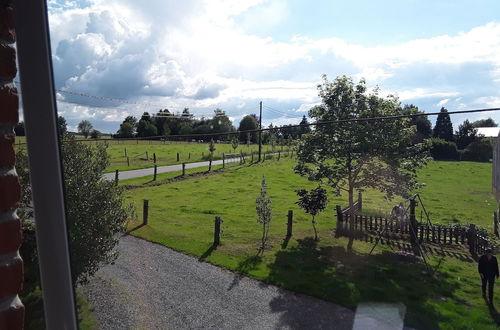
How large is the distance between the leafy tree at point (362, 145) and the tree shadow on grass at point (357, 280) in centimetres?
212

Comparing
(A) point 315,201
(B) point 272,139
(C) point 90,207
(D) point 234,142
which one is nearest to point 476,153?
(A) point 315,201

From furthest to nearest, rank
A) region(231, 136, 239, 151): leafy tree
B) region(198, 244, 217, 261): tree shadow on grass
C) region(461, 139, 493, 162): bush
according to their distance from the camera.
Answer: region(231, 136, 239, 151): leafy tree
region(461, 139, 493, 162): bush
region(198, 244, 217, 261): tree shadow on grass

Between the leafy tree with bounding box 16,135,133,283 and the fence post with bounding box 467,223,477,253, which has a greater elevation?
the leafy tree with bounding box 16,135,133,283

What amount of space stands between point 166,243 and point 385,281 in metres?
5.41

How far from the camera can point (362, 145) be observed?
963 centimetres

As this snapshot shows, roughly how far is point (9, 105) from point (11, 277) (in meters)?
0.31

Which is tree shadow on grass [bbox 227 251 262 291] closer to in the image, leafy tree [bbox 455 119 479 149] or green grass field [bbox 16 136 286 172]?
green grass field [bbox 16 136 286 172]

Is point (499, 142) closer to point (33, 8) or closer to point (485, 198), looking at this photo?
point (33, 8)

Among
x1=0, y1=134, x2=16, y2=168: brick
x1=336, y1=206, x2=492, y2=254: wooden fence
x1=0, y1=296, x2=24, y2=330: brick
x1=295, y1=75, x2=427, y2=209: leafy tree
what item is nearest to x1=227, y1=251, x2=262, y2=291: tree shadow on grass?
x1=295, y1=75, x2=427, y2=209: leafy tree

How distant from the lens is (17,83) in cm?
69

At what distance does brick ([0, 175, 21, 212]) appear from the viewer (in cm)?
62

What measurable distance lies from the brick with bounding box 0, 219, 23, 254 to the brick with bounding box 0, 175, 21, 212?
29 millimetres

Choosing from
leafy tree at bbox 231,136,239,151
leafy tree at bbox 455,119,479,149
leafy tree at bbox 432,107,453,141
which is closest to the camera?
leafy tree at bbox 455,119,479,149

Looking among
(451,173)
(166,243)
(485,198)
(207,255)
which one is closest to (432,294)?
(207,255)
